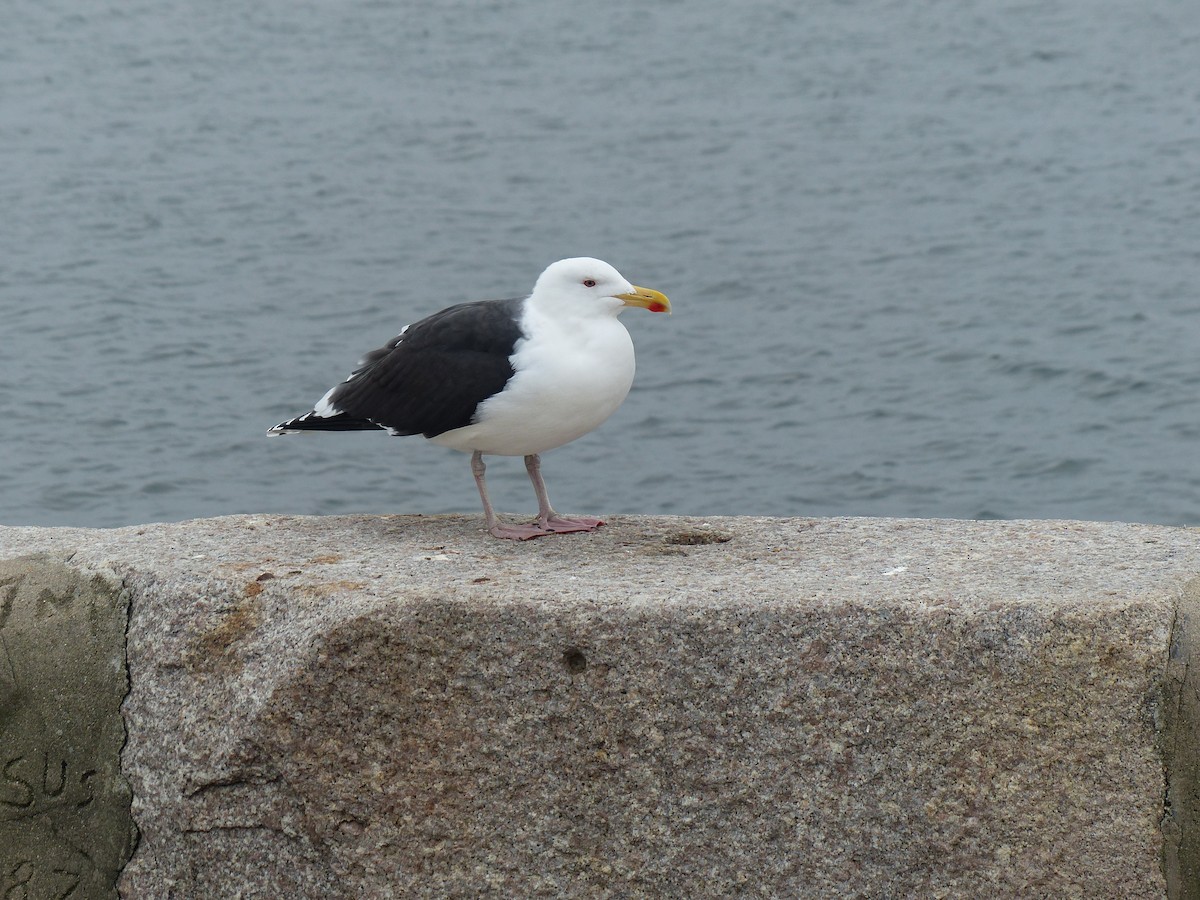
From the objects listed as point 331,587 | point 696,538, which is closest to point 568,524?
point 696,538

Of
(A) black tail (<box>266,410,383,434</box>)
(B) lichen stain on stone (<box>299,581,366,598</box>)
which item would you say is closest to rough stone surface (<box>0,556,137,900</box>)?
(B) lichen stain on stone (<box>299,581,366,598</box>)

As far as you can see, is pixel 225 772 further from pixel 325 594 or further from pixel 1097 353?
pixel 1097 353

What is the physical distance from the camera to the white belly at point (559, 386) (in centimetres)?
473

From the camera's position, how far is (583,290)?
15.9 ft

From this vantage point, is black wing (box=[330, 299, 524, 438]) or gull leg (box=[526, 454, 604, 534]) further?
gull leg (box=[526, 454, 604, 534])

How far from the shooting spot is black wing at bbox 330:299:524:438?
15.8 feet

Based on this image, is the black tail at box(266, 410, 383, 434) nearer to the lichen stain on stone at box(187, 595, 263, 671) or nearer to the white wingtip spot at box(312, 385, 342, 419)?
the white wingtip spot at box(312, 385, 342, 419)

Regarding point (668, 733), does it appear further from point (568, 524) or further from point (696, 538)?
point (568, 524)

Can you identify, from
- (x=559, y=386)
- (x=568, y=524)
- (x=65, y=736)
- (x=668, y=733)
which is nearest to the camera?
(x=668, y=733)

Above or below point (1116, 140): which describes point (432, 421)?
above

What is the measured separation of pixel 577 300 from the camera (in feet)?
15.9

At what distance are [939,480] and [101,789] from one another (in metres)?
6.32

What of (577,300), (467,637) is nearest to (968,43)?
(577,300)

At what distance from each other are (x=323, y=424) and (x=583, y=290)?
983mm
